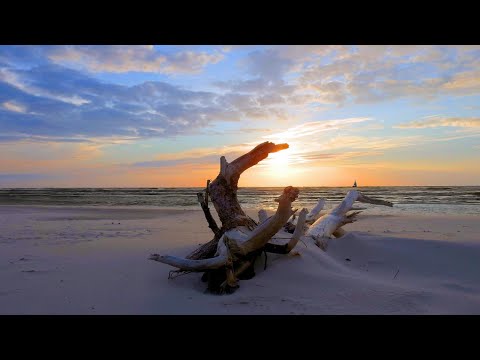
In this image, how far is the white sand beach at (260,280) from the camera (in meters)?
3.29

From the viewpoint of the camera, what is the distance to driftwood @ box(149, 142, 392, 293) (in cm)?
376

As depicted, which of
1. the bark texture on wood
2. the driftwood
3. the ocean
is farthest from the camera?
the ocean

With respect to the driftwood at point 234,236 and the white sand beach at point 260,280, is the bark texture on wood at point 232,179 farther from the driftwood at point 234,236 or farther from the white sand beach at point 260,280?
the white sand beach at point 260,280

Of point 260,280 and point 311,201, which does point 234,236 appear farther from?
point 311,201

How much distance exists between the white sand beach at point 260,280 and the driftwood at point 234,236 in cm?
18

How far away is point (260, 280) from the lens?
13.0 ft

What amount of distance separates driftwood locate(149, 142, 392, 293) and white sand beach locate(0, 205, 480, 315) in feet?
0.58

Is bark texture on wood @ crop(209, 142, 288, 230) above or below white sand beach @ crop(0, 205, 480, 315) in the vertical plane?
above

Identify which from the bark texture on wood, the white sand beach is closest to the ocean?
the white sand beach

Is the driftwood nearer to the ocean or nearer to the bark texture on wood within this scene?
the bark texture on wood

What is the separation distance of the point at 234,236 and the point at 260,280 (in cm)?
58

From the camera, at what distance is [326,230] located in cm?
655
